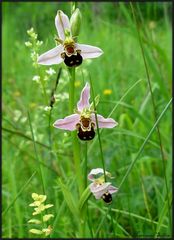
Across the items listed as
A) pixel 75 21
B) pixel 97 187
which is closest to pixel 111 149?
pixel 97 187

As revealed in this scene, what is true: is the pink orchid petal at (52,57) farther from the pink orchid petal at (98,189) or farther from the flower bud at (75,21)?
the pink orchid petal at (98,189)

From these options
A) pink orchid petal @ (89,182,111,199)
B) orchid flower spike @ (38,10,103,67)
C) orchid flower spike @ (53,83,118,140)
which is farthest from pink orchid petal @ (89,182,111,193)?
orchid flower spike @ (38,10,103,67)

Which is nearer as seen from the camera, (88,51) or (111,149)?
(88,51)

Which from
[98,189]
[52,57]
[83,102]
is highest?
[52,57]

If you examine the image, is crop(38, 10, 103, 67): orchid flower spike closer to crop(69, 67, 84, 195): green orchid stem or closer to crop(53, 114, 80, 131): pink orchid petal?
crop(69, 67, 84, 195): green orchid stem

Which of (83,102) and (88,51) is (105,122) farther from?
(88,51)

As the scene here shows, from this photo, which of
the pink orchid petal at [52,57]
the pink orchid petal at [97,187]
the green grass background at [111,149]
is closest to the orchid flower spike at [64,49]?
the pink orchid petal at [52,57]
